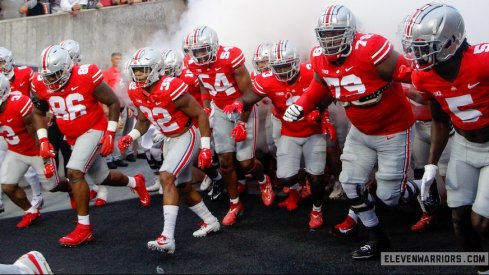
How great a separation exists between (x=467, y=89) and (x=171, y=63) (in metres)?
3.54

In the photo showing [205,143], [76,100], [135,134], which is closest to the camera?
[205,143]

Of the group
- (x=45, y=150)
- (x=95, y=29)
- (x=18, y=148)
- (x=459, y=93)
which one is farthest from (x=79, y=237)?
(x=95, y=29)

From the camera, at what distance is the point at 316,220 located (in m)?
4.78

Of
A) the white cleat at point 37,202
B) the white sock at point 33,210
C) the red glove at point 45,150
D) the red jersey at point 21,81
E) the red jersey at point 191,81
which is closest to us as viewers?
the red glove at point 45,150

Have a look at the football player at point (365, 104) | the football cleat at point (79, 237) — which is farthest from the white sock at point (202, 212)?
the football player at point (365, 104)

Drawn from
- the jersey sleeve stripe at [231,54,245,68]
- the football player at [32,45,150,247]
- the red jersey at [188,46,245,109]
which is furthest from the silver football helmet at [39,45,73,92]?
the jersey sleeve stripe at [231,54,245,68]

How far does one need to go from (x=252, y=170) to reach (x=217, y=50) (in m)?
1.19

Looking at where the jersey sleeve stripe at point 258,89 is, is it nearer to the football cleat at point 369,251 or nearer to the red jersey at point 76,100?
the red jersey at point 76,100

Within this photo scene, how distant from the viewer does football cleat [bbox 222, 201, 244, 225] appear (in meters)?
5.05

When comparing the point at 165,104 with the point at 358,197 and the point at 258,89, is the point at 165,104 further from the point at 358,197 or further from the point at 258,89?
Result: the point at 358,197

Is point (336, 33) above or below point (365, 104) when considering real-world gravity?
above

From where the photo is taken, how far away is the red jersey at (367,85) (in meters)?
3.82

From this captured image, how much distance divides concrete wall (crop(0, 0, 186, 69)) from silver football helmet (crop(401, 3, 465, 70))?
688 centimetres

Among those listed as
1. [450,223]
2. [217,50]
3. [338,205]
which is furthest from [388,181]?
[217,50]
